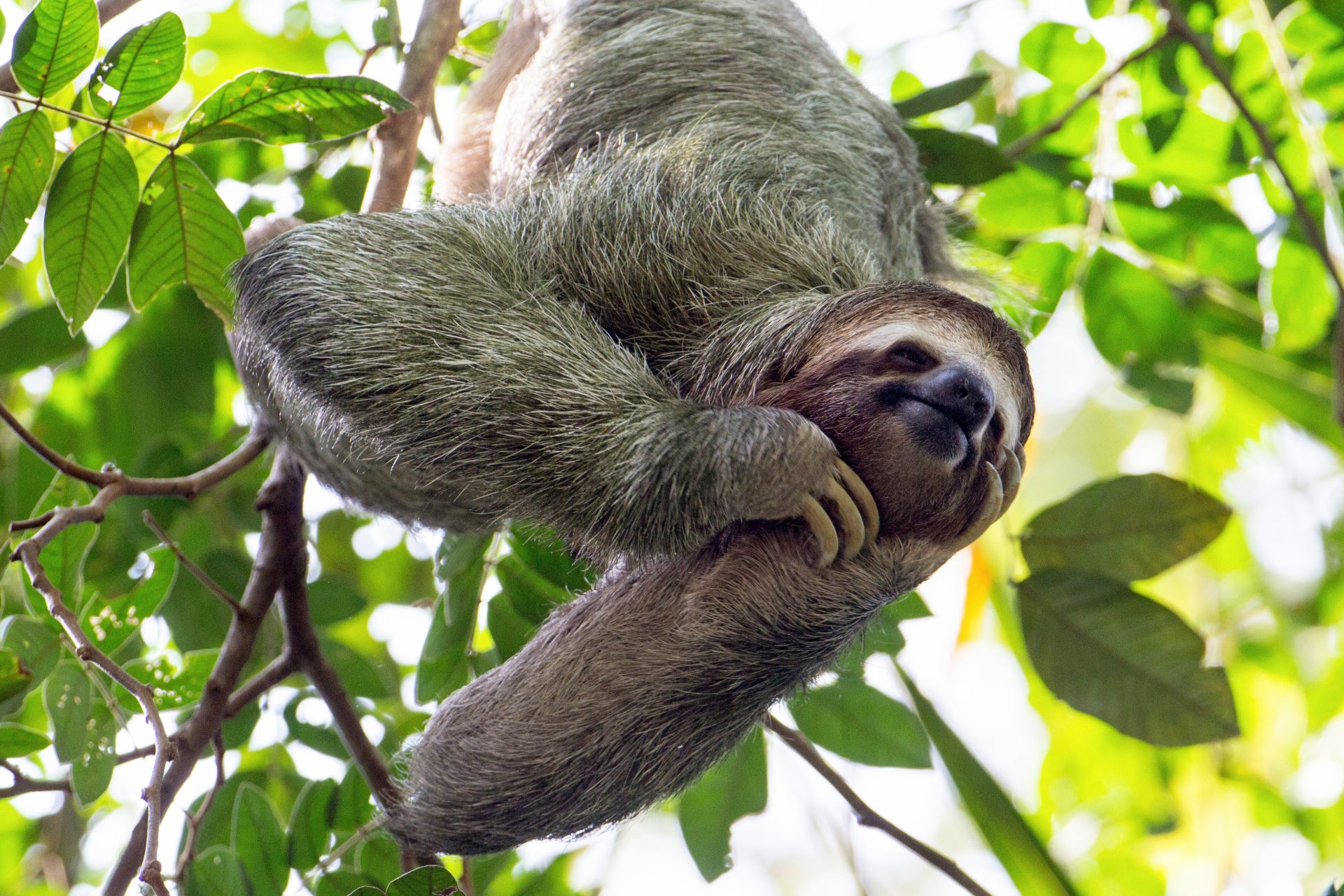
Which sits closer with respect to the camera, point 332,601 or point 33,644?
point 33,644

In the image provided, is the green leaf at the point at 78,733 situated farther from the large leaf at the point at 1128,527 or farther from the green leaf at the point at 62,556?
the large leaf at the point at 1128,527

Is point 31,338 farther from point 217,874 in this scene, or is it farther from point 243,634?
point 217,874

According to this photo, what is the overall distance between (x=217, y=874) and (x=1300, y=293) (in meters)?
3.91

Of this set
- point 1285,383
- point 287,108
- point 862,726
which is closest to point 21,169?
point 287,108

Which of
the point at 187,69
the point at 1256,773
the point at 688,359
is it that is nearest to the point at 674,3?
the point at 688,359

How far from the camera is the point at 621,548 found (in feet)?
6.45

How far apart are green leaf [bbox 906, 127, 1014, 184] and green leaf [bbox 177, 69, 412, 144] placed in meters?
1.95

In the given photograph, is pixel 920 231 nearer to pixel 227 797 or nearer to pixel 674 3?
pixel 674 3

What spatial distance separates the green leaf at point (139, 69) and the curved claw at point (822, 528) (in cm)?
169

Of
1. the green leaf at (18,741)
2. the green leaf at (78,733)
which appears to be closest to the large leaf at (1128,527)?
the green leaf at (78,733)

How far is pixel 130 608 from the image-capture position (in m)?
2.72

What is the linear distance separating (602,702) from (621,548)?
28 cm

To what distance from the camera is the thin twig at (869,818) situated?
2.77 meters

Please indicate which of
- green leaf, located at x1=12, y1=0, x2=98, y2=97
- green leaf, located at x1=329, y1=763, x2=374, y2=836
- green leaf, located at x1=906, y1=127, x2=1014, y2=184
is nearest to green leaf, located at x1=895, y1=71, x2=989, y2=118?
green leaf, located at x1=906, y1=127, x2=1014, y2=184
